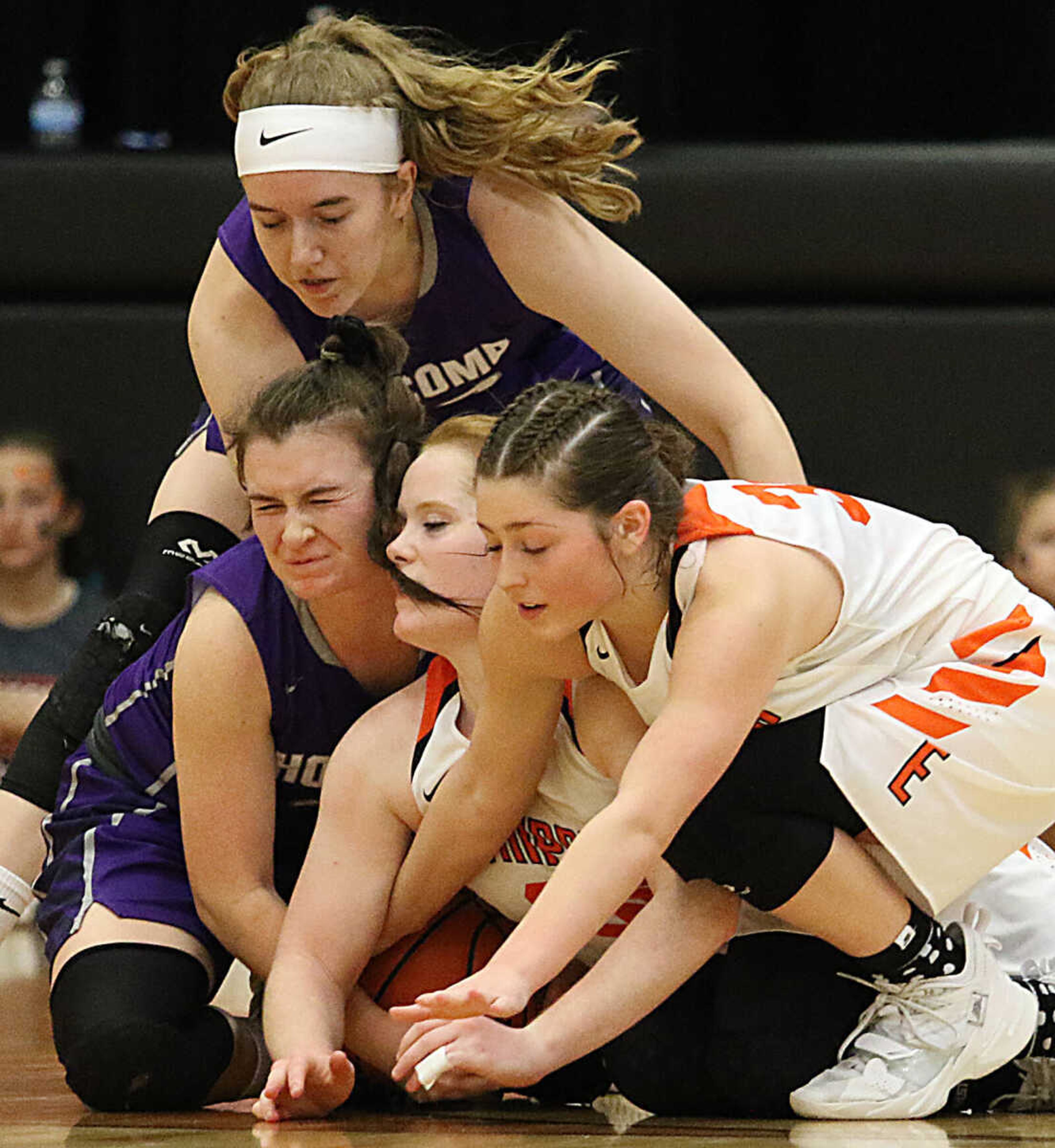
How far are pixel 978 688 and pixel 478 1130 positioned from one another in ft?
1.66

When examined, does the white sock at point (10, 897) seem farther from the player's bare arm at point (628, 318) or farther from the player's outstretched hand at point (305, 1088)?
the player's bare arm at point (628, 318)

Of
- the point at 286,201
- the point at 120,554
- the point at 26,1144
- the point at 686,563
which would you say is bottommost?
the point at 120,554

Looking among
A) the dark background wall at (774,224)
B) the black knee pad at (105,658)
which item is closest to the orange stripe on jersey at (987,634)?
the black knee pad at (105,658)

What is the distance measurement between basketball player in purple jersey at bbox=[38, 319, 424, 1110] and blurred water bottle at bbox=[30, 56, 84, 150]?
2.10 metres

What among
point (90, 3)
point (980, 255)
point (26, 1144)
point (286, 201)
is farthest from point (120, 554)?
point (26, 1144)

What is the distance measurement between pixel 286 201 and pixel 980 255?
5.81 feet

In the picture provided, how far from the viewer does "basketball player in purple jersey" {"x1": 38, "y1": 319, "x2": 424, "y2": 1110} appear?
148 cm

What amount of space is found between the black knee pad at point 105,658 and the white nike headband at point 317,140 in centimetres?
40

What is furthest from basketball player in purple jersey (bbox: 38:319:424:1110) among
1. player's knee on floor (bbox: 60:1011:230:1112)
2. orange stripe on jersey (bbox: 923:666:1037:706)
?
orange stripe on jersey (bbox: 923:666:1037:706)

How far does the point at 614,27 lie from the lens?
11.0 ft

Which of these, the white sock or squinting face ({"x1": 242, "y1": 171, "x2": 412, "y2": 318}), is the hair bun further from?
the white sock

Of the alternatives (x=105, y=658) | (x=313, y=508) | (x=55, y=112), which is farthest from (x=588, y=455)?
(x=55, y=112)

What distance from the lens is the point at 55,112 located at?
349 centimetres

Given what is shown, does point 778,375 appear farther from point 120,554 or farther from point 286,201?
point 286,201
